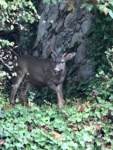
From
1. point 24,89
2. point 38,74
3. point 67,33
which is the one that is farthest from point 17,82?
point 67,33

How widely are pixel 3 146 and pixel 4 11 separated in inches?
93.9

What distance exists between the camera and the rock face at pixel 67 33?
45.9ft

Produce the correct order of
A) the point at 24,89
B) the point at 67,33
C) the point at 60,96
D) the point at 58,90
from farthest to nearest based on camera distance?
the point at 67,33 → the point at 24,89 → the point at 58,90 → the point at 60,96

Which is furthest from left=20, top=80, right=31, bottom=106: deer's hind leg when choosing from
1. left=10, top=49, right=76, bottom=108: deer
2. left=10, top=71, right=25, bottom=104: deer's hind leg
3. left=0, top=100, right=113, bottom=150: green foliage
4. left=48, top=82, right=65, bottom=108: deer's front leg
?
left=0, top=100, right=113, bottom=150: green foliage

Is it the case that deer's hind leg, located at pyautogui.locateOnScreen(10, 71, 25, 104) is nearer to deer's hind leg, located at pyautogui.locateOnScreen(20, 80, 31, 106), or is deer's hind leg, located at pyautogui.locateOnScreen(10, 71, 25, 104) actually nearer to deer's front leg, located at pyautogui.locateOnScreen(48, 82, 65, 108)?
deer's hind leg, located at pyautogui.locateOnScreen(20, 80, 31, 106)

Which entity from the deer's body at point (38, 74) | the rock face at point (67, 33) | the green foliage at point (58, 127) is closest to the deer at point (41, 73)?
the deer's body at point (38, 74)

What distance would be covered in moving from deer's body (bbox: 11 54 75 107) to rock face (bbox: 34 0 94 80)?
0.85m

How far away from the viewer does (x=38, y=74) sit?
13.8 metres

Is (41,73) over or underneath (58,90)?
over

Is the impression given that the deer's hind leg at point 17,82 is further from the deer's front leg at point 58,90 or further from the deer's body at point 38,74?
the deer's front leg at point 58,90

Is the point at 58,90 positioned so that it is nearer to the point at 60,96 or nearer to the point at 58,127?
the point at 60,96

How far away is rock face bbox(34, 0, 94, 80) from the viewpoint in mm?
14000

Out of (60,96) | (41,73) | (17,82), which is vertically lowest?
(60,96)

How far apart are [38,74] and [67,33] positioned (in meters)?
1.73
